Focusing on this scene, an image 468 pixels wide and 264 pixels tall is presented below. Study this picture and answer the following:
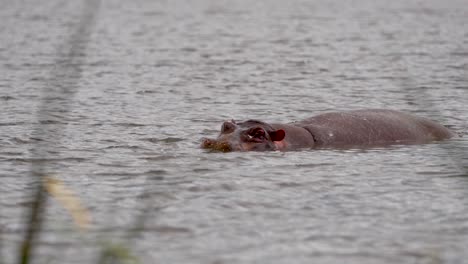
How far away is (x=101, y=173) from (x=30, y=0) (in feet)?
70.9

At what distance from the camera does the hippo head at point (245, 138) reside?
1030 centimetres

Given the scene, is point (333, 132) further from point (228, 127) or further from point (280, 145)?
point (228, 127)

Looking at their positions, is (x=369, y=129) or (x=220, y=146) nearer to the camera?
(x=220, y=146)

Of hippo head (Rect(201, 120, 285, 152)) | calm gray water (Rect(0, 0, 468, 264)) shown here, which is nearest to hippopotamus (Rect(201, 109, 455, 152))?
hippo head (Rect(201, 120, 285, 152))

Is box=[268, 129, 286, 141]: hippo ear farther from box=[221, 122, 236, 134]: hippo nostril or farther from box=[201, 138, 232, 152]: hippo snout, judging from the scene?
box=[201, 138, 232, 152]: hippo snout

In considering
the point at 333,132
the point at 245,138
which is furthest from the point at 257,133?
the point at 333,132

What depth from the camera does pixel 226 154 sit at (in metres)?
10.2

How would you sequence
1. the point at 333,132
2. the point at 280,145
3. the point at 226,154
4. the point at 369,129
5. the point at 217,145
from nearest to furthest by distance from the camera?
the point at 226,154 < the point at 217,145 < the point at 280,145 < the point at 333,132 < the point at 369,129

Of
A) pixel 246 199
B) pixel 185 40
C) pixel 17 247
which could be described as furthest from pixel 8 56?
pixel 17 247

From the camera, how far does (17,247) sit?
6648mm

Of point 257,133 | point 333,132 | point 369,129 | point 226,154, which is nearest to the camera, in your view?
point 226,154

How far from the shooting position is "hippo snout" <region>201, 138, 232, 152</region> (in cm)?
1027

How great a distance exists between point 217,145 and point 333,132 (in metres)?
1.36

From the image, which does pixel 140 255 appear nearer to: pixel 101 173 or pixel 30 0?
pixel 101 173
